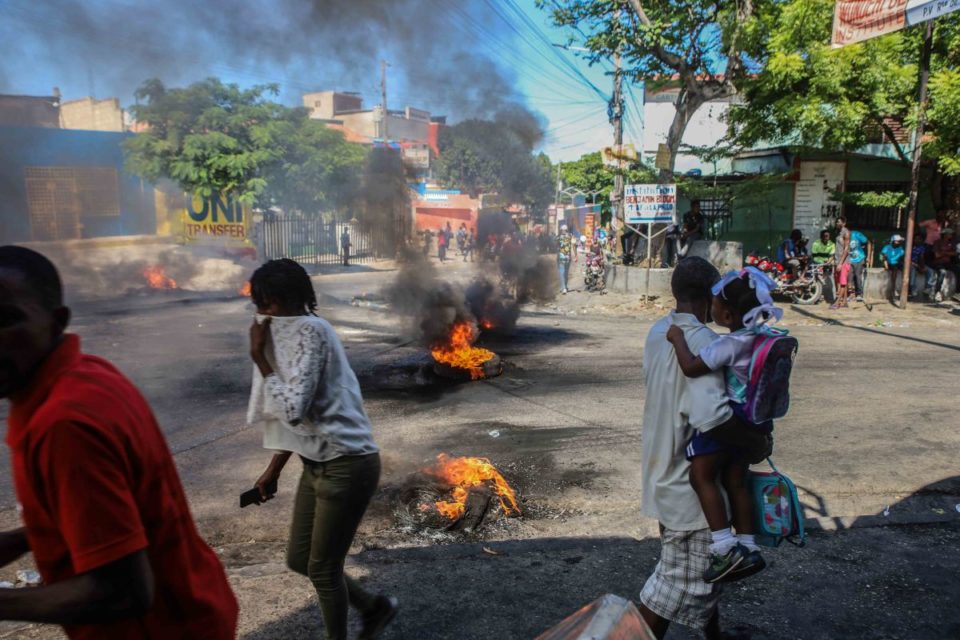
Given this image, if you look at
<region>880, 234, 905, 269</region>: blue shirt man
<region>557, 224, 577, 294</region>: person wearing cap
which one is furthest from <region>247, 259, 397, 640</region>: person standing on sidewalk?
<region>880, 234, 905, 269</region>: blue shirt man

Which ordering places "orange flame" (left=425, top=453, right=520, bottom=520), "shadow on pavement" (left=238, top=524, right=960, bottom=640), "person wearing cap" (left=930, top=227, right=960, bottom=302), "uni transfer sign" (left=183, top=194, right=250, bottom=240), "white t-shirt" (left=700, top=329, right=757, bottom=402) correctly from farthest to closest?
"uni transfer sign" (left=183, top=194, right=250, bottom=240) → "person wearing cap" (left=930, top=227, right=960, bottom=302) → "orange flame" (left=425, top=453, right=520, bottom=520) → "shadow on pavement" (left=238, top=524, right=960, bottom=640) → "white t-shirt" (left=700, top=329, right=757, bottom=402)

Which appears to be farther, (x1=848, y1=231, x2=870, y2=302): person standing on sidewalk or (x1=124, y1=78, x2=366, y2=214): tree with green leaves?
(x1=848, y1=231, x2=870, y2=302): person standing on sidewalk

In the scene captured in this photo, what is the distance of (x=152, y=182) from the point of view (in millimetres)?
12555

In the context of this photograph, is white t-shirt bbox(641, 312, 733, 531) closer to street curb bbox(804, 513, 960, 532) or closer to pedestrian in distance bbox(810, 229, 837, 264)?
street curb bbox(804, 513, 960, 532)

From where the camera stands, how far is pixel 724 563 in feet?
7.91

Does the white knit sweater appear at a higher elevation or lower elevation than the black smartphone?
higher

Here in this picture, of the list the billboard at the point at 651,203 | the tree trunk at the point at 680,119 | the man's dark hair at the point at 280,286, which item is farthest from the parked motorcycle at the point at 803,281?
the man's dark hair at the point at 280,286

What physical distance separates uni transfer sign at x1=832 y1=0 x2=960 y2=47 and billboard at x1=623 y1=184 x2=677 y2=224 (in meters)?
4.03

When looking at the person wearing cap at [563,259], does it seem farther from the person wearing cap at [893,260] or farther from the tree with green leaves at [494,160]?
the person wearing cap at [893,260]

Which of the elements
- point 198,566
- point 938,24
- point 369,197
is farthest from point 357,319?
point 938,24

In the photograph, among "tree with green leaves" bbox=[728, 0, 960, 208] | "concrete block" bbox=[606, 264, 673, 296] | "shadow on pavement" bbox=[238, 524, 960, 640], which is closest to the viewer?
"shadow on pavement" bbox=[238, 524, 960, 640]

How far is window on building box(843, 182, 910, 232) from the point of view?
17125 mm

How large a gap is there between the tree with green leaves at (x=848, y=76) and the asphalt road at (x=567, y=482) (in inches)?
193

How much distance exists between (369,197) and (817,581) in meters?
9.57
